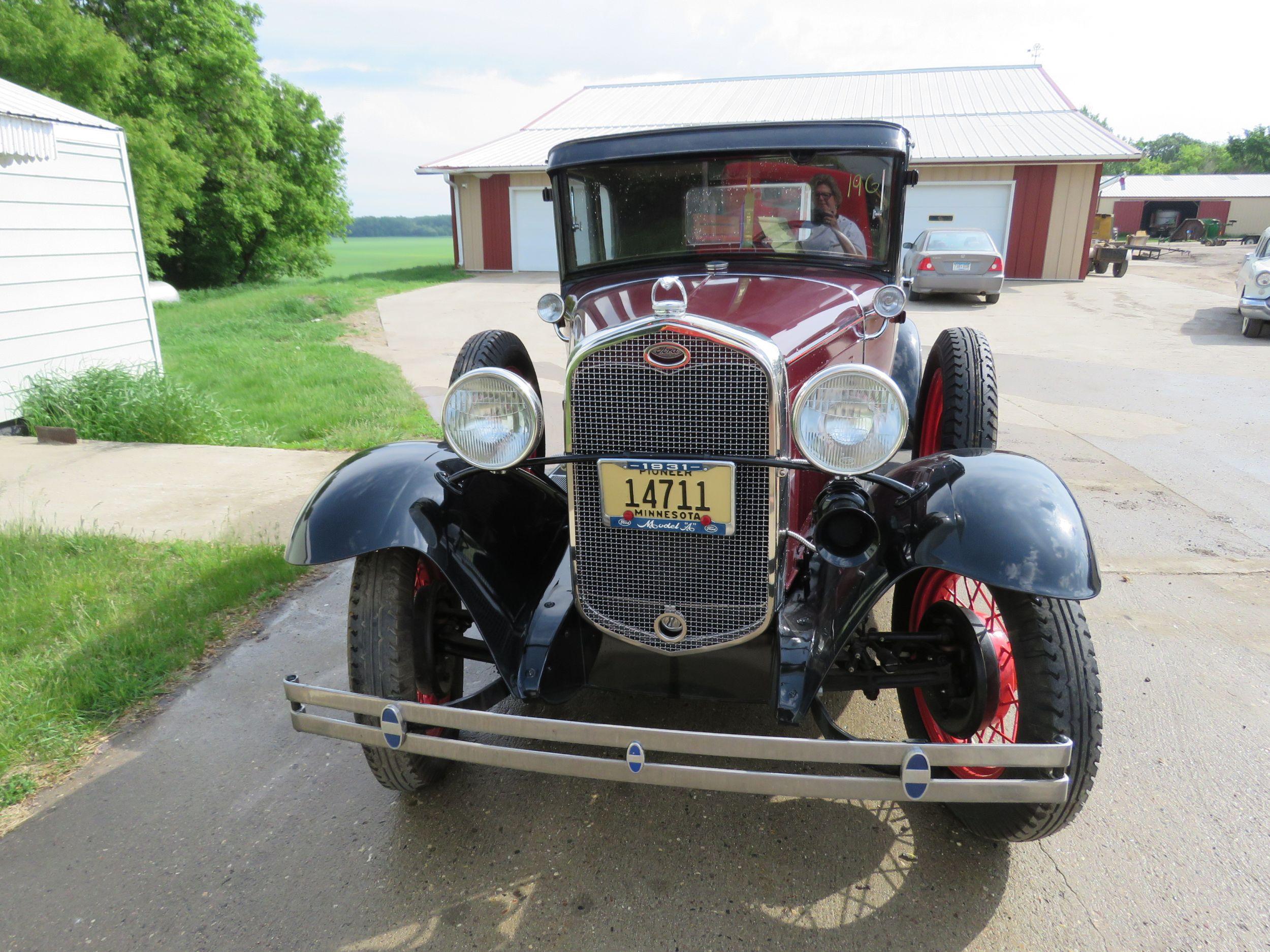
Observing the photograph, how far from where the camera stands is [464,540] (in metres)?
2.43

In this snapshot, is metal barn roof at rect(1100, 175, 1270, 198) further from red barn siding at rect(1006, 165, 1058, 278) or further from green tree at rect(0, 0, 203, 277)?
green tree at rect(0, 0, 203, 277)

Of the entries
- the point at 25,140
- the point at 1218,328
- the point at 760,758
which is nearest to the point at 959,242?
the point at 1218,328

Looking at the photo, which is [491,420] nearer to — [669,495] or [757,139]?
[669,495]

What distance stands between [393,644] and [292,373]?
7.96 meters

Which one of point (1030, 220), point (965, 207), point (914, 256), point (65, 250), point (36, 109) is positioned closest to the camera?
point (36, 109)

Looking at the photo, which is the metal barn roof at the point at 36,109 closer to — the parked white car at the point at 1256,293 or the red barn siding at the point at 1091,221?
the parked white car at the point at 1256,293

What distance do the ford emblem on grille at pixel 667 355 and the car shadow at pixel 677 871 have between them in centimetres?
137

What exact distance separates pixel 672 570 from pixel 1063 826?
3.91 feet

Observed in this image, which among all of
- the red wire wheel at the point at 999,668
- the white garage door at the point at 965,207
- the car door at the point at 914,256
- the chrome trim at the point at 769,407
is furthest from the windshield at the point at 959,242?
the chrome trim at the point at 769,407

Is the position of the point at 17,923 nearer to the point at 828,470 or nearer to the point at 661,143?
the point at 828,470

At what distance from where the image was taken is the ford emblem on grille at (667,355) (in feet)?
6.86

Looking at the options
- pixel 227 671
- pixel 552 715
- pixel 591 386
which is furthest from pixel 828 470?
pixel 227 671

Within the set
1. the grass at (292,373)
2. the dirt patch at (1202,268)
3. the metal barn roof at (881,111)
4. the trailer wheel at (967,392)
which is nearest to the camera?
the trailer wheel at (967,392)

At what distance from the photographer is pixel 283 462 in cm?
588
